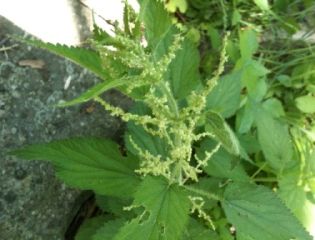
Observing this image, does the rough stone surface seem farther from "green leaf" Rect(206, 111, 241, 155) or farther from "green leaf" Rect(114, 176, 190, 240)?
"green leaf" Rect(206, 111, 241, 155)

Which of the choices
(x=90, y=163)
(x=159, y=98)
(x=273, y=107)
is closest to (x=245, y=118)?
(x=273, y=107)

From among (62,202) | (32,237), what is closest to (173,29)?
(62,202)

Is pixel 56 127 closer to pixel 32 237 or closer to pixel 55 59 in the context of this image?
pixel 55 59

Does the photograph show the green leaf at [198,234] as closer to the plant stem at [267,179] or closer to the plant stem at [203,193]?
the plant stem at [203,193]

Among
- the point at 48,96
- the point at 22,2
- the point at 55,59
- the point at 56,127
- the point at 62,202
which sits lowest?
the point at 62,202

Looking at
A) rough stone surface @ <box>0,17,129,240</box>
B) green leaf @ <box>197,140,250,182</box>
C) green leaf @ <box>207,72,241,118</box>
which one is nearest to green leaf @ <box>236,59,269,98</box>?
green leaf @ <box>207,72,241,118</box>

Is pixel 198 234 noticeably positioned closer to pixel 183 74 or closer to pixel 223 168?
pixel 223 168
